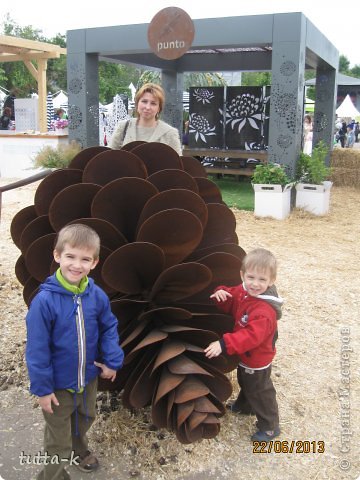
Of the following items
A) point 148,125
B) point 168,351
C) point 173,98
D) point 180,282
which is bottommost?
point 168,351

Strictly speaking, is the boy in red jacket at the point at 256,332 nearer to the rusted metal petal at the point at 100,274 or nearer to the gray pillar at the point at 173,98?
the rusted metal petal at the point at 100,274

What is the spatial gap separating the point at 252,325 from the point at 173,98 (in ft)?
37.1

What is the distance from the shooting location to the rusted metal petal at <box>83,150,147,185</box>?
2096mm

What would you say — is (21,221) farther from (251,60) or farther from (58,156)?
(251,60)

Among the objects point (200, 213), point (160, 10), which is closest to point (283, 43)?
point (160, 10)

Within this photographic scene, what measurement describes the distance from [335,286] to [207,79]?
24.8 meters

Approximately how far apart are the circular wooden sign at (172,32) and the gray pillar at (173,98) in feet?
15.3

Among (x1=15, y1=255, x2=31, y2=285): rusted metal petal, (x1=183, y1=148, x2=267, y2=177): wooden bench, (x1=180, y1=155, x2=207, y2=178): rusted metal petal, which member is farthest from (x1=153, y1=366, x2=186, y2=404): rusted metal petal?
(x1=183, y1=148, x2=267, y2=177): wooden bench

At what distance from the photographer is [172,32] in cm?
750

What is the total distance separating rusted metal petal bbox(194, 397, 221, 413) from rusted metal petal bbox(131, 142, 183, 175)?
1.02 metres

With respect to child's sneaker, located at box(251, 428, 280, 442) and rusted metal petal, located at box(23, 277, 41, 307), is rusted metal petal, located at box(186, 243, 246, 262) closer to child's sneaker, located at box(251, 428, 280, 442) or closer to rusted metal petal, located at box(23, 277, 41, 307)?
rusted metal petal, located at box(23, 277, 41, 307)

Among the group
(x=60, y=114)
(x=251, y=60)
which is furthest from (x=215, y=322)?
(x=60, y=114)

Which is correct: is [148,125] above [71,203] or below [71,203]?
above

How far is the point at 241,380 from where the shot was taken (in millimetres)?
2221
